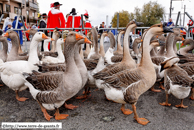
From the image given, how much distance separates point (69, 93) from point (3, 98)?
2.38 metres

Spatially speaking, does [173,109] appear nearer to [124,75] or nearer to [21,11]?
[124,75]

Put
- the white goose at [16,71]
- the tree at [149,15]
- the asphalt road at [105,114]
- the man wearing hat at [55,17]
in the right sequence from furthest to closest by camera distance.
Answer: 1. the tree at [149,15]
2. the man wearing hat at [55,17]
3. the white goose at [16,71]
4. the asphalt road at [105,114]

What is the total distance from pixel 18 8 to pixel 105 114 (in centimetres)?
4431

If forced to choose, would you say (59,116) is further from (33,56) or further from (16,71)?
(33,56)

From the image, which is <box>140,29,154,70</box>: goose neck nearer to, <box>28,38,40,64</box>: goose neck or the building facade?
<box>28,38,40,64</box>: goose neck

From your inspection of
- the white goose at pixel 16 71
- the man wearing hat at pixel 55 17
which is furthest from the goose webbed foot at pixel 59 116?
the man wearing hat at pixel 55 17

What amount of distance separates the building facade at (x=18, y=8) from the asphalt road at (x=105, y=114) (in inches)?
1322

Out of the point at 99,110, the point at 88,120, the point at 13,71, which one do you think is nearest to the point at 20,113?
the point at 13,71

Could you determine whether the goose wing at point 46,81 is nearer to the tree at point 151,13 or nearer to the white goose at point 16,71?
the white goose at point 16,71

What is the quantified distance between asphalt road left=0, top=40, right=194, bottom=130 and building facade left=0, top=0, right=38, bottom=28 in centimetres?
3357

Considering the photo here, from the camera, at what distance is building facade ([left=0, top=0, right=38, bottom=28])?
33.8 metres

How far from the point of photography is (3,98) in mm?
4156

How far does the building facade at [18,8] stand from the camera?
111ft

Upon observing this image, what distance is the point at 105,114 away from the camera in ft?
11.0
